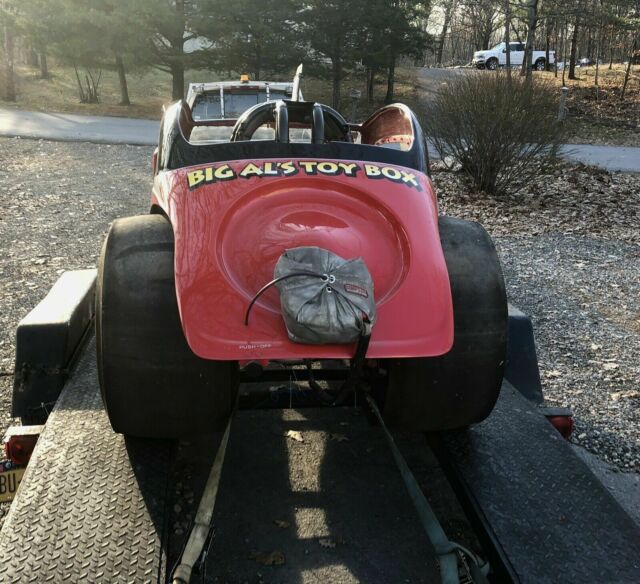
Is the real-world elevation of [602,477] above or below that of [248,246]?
below

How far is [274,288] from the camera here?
2377 millimetres

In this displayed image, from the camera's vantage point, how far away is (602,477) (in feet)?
11.5

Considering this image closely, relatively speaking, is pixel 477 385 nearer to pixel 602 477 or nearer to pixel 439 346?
pixel 439 346

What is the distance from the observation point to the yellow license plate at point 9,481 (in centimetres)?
290

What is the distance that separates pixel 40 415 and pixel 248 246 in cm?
161

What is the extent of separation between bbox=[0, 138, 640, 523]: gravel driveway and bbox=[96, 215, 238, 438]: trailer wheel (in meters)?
1.19

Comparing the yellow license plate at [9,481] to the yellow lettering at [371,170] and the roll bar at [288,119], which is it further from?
the yellow lettering at [371,170]

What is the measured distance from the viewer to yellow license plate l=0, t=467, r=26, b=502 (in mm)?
2904

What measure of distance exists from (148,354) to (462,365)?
1.26 metres

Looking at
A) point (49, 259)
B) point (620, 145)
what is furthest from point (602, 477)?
point (620, 145)

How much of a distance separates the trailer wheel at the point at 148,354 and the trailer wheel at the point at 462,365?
0.73 meters

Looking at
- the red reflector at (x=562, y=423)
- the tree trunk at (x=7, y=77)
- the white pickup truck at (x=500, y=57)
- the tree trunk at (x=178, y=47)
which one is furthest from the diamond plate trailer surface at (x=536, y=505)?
the white pickup truck at (x=500, y=57)

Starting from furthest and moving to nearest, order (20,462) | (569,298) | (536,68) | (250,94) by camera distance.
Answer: (536,68) → (250,94) → (569,298) → (20,462)

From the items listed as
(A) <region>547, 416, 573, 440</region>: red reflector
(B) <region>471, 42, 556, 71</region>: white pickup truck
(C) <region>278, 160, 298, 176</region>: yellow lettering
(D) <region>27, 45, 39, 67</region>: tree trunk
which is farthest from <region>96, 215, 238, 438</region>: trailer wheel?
(D) <region>27, 45, 39, 67</region>: tree trunk
